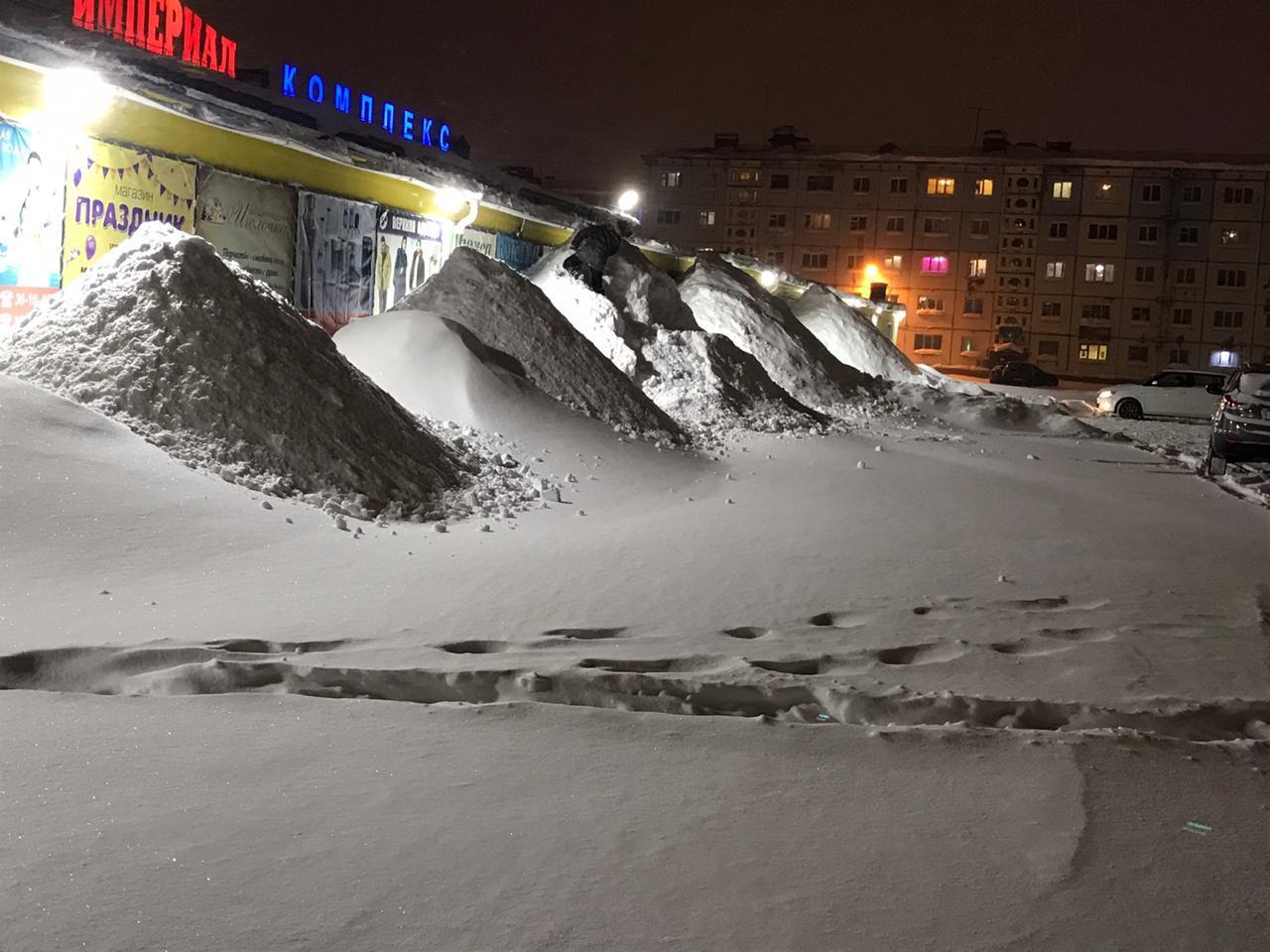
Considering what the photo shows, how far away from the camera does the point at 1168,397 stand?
88.6 feet

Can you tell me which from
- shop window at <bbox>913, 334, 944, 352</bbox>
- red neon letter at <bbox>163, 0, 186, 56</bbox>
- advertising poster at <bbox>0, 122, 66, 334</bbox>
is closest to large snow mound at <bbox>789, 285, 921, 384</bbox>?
red neon letter at <bbox>163, 0, 186, 56</bbox>

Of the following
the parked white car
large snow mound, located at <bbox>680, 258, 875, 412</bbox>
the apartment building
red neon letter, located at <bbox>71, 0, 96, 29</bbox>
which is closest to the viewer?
red neon letter, located at <bbox>71, 0, 96, 29</bbox>

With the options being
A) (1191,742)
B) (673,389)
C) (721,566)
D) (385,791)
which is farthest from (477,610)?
(673,389)

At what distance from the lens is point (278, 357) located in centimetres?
961

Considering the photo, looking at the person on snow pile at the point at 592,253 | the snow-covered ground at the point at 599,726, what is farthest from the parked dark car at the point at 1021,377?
the snow-covered ground at the point at 599,726

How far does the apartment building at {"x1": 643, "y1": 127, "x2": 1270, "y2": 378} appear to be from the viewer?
5853 cm

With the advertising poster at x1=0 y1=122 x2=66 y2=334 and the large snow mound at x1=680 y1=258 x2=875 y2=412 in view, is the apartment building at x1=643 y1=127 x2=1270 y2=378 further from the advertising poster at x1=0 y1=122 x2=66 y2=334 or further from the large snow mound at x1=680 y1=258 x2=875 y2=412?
the advertising poster at x1=0 y1=122 x2=66 y2=334

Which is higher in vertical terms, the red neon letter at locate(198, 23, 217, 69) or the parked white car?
the red neon letter at locate(198, 23, 217, 69)

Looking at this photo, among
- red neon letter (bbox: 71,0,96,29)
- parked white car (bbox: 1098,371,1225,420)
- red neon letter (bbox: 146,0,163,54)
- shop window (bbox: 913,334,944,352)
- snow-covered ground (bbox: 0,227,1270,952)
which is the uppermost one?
shop window (bbox: 913,334,944,352)

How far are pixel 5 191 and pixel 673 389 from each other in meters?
9.16

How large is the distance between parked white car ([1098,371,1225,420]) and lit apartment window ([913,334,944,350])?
34.4 m

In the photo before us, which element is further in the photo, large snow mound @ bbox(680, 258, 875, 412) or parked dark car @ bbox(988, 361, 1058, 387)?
parked dark car @ bbox(988, 361, 1058, 387)

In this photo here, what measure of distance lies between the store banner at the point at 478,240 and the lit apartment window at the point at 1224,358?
163 ft

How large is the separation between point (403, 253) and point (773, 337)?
8.36m
